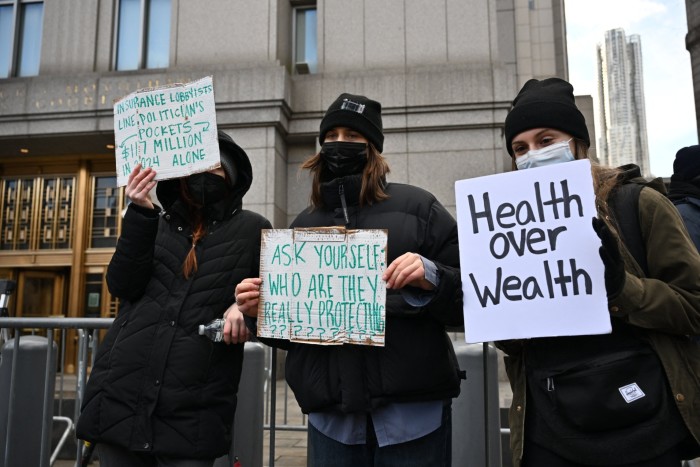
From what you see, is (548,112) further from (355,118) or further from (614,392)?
(614,392)

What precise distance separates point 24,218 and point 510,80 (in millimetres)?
11658

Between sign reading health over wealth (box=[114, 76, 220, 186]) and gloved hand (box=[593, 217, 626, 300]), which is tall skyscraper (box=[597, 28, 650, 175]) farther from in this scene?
gloved hand (box=[593, 217, 626, 300])

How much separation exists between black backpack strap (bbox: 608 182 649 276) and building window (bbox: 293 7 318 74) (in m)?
11.8

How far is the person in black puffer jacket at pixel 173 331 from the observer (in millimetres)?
2234

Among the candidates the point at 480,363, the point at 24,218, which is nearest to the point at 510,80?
the point at 480,363

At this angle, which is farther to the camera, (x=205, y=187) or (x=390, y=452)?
(x=205, y=187)

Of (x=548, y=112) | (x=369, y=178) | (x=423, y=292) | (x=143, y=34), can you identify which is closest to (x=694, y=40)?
(x=143, y=34)

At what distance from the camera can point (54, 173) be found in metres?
13.2

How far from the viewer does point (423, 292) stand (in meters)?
1.97

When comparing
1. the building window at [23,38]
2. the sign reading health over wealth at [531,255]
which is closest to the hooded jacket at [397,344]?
the sign reading health over wealth at [531,255]

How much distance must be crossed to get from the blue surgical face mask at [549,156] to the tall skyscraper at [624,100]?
95849 millimetres

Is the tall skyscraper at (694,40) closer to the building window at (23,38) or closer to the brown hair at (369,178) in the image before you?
the building window at (23,38)

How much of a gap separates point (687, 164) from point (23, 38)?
14506 millimetres

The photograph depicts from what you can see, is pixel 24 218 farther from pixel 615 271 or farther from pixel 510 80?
pixel 615 271
